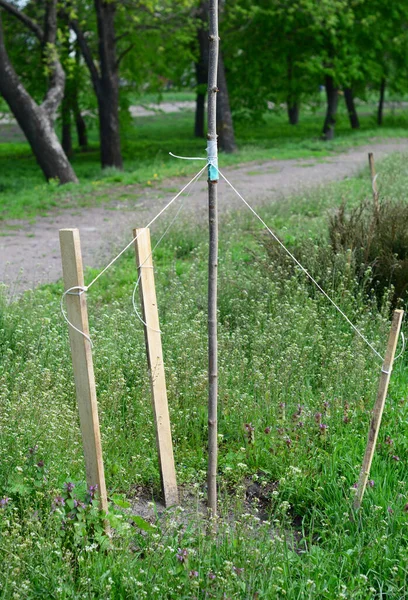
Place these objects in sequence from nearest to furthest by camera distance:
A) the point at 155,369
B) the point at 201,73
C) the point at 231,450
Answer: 1. the point at 155,369
2. the point at 231,450
3. the point at 201,73

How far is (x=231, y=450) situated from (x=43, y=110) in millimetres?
14545

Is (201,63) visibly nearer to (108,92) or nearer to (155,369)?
(108,92)

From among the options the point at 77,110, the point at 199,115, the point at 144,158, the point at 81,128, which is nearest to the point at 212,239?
the point at 144,158

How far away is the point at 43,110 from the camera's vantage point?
1772 cm

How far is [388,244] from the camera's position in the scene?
747cm

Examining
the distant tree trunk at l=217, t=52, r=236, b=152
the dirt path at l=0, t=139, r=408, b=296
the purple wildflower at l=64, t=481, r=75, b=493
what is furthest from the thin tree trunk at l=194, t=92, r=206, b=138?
the purple wildflower at l=64, t=481, r=75, b=493

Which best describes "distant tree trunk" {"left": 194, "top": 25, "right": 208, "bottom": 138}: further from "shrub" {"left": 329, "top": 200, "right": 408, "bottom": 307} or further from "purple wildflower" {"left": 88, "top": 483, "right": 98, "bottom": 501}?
"purple wildflower" {"left": 88, "top": 483, "right": 98, "bottom": 501}

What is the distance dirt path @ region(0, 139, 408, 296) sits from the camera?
9780mm

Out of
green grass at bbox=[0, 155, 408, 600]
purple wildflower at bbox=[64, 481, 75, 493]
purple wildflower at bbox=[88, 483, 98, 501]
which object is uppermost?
purple wildflower at bbox=[64, 481, 75, 493]

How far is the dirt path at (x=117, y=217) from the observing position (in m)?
9.78

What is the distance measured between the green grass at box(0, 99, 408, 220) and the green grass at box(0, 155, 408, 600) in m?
8.58

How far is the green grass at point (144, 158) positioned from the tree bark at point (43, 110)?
23.5 inches

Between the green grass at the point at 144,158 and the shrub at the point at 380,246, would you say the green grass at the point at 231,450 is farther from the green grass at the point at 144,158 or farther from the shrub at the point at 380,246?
the green grass at the point at 144,158

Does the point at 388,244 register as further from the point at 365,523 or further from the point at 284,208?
the point at 284,208
